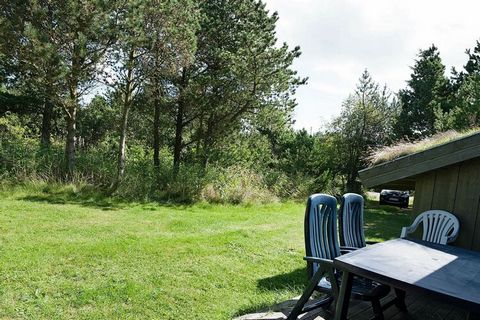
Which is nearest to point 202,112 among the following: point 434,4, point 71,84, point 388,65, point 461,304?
point 71,84

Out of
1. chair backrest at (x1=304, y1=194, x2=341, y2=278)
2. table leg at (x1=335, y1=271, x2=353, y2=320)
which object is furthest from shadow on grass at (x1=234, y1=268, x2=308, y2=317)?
table leg at (x1=335, y1=271, x2=353, y2=320)

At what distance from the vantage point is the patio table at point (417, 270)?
5.76 feet

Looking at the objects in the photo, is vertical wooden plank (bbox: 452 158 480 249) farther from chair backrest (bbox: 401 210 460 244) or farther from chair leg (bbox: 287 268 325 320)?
chair leg (bbox: 287 268 325 320)

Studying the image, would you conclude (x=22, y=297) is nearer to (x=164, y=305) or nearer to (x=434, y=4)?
(x=164, y=305)

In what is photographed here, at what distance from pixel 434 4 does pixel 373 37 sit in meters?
2.28

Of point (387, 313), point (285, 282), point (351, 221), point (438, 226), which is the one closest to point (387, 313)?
point (387, 313)

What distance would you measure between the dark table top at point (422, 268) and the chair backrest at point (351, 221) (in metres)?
0.64

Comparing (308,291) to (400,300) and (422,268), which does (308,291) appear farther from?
(400,300)

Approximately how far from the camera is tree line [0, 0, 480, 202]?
799 centimetres

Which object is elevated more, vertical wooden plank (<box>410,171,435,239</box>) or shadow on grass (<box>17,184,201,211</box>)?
vertical wooden plank (<box>410,171,435,239</box>)

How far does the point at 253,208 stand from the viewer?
30.9 feet

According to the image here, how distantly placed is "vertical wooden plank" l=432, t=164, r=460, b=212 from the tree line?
6083 mm

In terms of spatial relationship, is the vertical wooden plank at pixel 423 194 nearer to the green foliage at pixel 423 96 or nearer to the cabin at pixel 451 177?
the cabin at pixel 451 177

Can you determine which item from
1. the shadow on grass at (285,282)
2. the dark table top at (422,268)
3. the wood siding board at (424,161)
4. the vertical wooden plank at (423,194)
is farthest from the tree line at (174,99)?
the dark table top at (422,268)
